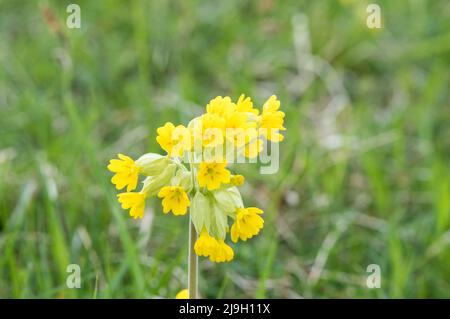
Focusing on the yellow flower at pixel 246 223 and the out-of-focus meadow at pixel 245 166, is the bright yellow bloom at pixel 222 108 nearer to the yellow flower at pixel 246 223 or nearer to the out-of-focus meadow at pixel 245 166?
the yellow flower at pixel 246 223

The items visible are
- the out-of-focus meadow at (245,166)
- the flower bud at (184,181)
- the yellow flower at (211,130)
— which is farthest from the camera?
the out-of-focus meadow at (245,166)

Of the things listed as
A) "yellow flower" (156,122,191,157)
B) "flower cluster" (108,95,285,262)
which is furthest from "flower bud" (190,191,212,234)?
"yellow flower" (156,122,191,157)

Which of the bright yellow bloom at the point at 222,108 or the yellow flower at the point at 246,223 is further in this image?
the yellow flower at the point at 246,223

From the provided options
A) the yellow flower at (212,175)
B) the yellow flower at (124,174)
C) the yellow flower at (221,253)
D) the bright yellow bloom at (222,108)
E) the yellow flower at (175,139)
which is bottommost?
the yellow flower at (221,253)

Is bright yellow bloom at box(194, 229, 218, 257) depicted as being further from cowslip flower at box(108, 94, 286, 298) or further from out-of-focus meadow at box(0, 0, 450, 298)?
out-of-focus meadow at box(0, 0, 450, 298)

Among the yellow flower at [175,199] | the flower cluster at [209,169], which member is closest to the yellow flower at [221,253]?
the flower cluster at [209,169]

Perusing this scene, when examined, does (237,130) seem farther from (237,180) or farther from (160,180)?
(160,180)

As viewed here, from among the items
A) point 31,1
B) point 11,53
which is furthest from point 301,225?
point 31,1

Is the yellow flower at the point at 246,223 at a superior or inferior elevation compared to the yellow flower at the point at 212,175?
inferior
